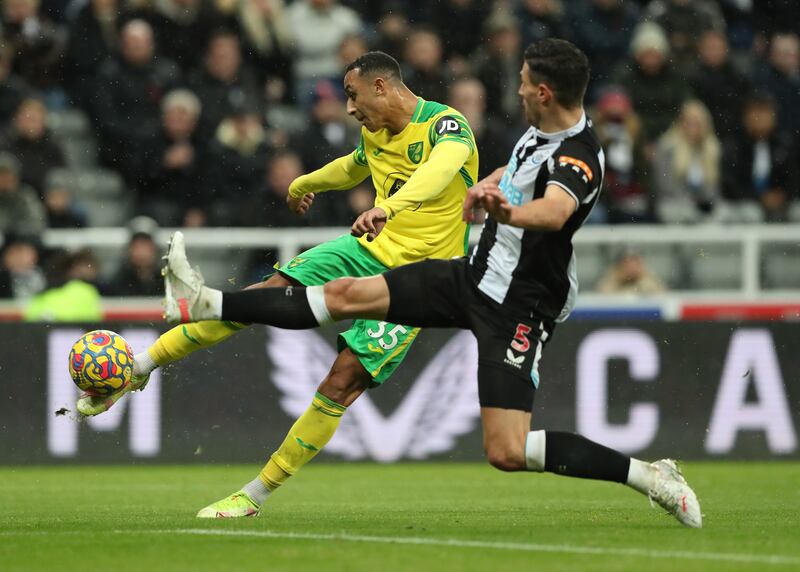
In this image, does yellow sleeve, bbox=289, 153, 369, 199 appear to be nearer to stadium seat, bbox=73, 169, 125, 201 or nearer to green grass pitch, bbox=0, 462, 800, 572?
green grass pitch, bbox=0, 462, 800, 572

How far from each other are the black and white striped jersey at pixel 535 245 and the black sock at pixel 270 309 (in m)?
0.81

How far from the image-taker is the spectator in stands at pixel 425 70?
14.1 m

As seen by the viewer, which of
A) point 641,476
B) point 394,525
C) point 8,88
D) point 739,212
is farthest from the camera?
point 739,212

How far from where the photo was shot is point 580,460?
6.75 metres

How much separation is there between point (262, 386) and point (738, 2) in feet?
25.9

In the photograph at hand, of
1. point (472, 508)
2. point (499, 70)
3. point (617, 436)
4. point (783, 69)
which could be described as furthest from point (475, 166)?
point (783, 69)

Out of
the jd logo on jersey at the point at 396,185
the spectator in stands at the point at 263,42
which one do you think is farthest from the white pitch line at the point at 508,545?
the spectator in stands at the point at 263,42

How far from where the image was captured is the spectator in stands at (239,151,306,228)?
13.6 m

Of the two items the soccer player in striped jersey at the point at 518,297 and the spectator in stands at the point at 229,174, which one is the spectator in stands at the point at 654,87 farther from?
the soccer player in striped jersey at the point at 518,297

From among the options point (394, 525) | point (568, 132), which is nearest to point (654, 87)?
point (568, 132)

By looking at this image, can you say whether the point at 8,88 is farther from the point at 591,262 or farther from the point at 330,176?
the point at 330,176

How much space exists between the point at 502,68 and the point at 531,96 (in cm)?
839

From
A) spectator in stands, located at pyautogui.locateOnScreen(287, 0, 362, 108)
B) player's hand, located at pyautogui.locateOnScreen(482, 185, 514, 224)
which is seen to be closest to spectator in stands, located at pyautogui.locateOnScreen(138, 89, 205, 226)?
spectator in stands, located at pyautogui.locateOnScreen(287, 0, 362, 108)

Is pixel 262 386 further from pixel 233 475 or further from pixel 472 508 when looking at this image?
pixel 472 508
